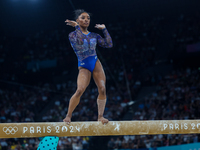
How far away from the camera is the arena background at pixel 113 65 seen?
12.9 metres

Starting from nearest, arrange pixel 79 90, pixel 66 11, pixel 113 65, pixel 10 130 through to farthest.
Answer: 1. pixel 10 130
2. pixel 79 90
3. pixel 66 11
4. pixel 113 65

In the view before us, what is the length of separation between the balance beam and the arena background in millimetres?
6292

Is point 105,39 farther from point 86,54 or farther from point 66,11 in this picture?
point 66,11

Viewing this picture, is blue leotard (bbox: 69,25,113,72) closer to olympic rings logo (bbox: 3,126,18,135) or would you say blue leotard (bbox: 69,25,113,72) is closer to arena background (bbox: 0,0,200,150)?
olympic rings logo (bbox: 3,126,18,135)

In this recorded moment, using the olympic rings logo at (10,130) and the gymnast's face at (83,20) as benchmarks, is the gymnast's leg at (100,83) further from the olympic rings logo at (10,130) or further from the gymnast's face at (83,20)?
the olympic rings logo at (10,130)

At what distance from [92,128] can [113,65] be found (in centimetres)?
1223

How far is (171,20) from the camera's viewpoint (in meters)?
18.1

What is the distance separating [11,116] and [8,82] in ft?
13.2

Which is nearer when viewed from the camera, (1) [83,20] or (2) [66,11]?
(1) [83,20]

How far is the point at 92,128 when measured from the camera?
4.96 m

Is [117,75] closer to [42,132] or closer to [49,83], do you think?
[49,83]

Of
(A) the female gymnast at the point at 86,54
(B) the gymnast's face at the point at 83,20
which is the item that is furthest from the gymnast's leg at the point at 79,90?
(B) the gymnast's face at the point at 83,20

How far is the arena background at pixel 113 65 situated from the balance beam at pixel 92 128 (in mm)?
6292

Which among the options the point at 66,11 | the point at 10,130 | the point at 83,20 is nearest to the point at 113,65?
the point at 66,11
